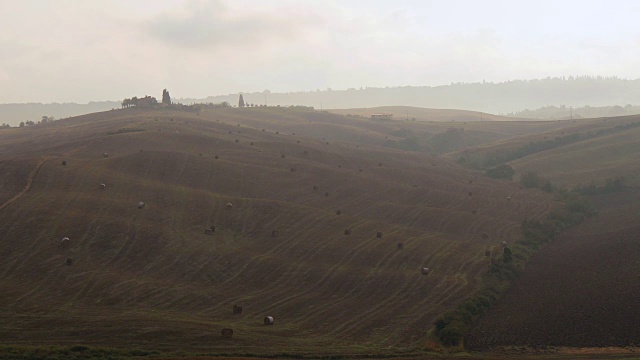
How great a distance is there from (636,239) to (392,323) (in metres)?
27.9

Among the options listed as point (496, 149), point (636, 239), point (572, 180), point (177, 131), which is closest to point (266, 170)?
point (177, 131)

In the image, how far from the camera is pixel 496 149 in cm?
12975

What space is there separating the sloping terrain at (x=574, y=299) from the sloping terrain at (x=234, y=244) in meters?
3.49

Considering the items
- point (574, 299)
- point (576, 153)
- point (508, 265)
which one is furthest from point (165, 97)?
point (574, 299)

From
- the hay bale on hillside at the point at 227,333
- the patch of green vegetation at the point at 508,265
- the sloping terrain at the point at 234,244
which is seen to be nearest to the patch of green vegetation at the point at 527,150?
the sloping terrain at the point at 234,244

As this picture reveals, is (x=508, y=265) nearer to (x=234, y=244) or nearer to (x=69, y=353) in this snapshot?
(x=234, y=244)

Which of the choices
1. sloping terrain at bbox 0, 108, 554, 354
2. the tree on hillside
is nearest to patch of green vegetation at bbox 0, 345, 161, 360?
sloping terrain at bbox 0, 108, 554, 354

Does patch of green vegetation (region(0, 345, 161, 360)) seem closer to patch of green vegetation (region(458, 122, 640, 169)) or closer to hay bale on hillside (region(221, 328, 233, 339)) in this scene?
hay bale on hillside (region(221, 328, 233, 339))

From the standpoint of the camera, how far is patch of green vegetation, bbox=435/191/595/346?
125 feet

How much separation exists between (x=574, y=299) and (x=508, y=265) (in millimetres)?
9748

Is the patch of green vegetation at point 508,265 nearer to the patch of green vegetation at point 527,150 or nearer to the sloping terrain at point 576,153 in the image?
the sloping terrain at point 576,153

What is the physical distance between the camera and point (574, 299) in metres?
42.8

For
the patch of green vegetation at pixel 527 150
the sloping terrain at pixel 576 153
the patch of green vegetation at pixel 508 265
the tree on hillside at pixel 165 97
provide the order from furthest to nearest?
1. the tree on hillside at pixel 165 97
2. the patch of green vegetation at pixel 527 150
3. the sloping terrain at pixel 576 153
4. the patch of green vegetation at pixel 508 265

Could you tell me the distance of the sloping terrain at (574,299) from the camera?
36.5 m
